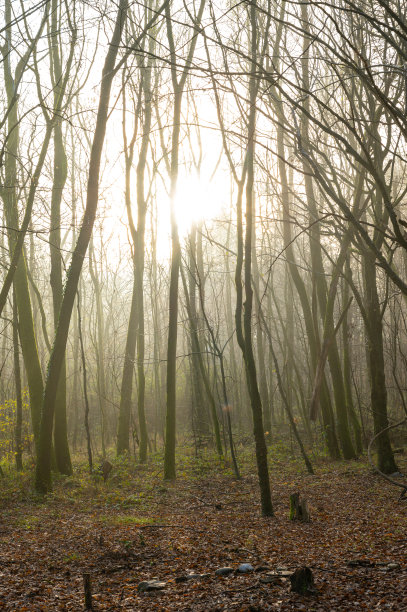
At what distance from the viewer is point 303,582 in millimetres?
3266

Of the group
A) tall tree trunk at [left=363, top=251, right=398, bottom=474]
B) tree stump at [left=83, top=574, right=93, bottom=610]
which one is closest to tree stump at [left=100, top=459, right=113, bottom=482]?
tall tree trunk at [left=363, top=251, right=398, bottom=474]

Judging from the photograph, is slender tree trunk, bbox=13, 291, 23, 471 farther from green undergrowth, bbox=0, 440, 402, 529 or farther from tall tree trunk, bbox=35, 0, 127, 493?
tall tree trunk, bbox=35, 0, 127, 493

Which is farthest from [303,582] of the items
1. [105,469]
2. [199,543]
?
[105,469]

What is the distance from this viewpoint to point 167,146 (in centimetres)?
1250

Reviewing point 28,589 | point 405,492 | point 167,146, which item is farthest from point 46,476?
point 167,146

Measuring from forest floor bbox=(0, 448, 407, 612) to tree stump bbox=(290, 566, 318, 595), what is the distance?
52 mm

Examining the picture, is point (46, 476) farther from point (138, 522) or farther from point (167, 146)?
point (167, 146)

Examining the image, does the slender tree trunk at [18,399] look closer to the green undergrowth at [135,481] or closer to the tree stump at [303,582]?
the green undergrowth at [135,481]

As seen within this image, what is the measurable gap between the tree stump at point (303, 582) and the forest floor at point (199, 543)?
0.05m

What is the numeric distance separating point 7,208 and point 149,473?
19.0 ft

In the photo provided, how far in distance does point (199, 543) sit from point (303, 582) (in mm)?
1934

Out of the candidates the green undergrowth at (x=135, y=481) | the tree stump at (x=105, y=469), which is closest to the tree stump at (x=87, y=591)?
the green undergrowth at (x=135, y=481)

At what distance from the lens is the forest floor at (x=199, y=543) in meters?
3.40

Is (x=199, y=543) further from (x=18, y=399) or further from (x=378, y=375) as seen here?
(x=18, y=399)
